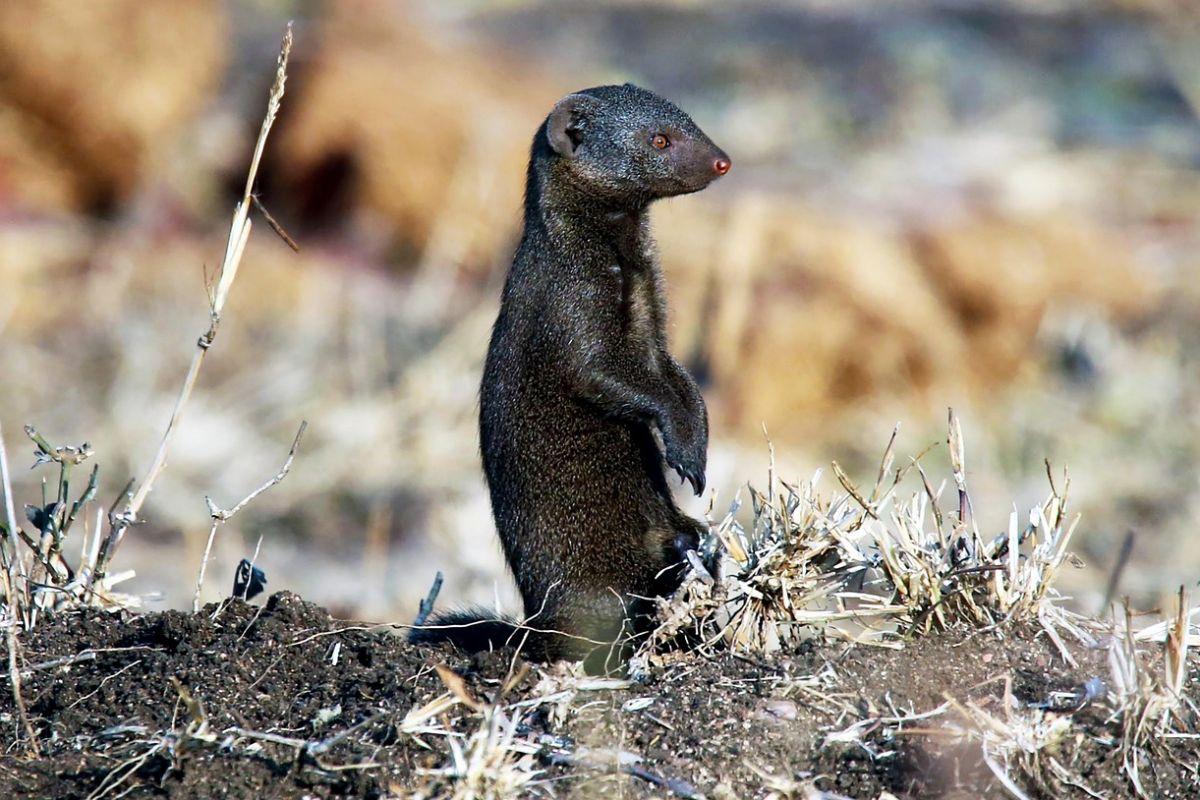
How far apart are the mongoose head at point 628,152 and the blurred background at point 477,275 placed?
2213 mm

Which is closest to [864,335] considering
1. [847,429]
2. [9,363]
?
[847,429]

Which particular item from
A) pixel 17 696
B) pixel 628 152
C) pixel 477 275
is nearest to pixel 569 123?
pixel 628 152

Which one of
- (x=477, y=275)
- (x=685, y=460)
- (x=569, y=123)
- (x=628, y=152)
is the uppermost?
(x=477, y=275)

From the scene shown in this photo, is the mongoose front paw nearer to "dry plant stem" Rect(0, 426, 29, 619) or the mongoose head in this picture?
the mongoose head

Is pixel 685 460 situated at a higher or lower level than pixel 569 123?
lower

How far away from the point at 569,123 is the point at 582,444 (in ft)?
2.73

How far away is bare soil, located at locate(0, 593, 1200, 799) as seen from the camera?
2.49m

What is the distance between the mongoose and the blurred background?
2076 mm

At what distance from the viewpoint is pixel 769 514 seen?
310 centimetres

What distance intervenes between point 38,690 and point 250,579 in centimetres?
51

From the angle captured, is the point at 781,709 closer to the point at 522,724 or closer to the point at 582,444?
the point at 522,724

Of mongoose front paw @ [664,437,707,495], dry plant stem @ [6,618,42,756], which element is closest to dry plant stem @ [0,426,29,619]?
dry plant stem @ [6,618,42,756]

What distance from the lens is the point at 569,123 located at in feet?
12.1

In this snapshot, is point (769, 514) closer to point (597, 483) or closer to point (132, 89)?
point (597, 483)
